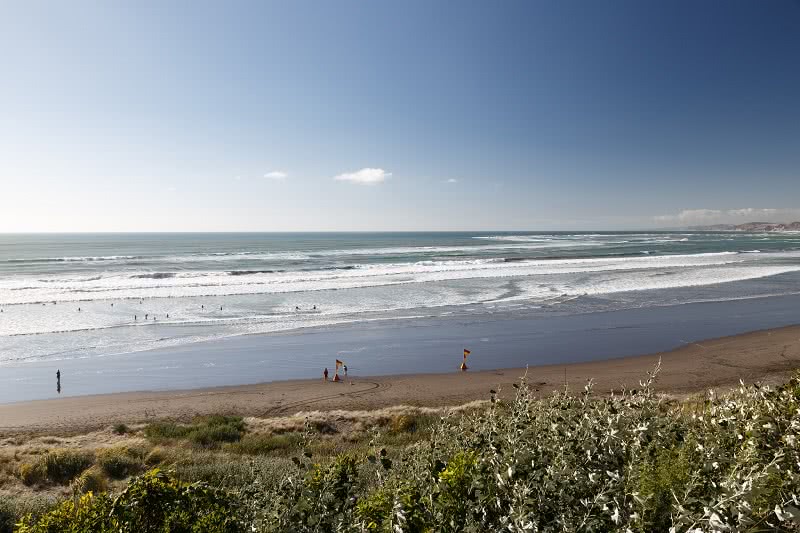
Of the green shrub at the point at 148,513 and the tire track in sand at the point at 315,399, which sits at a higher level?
the green shrub at the point at 148,513

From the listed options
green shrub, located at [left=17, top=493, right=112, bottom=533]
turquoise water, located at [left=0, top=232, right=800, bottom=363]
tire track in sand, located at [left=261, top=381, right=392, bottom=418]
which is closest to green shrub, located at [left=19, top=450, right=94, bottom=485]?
tire track in sand, located at [left=261, top=381, right=392, bottom=418]

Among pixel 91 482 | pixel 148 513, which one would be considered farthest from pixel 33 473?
pixel 148 513

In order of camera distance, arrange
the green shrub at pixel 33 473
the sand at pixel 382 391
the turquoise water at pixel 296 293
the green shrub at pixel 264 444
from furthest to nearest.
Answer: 1. the turquoise water at pixel 296 293
2. the sand at pixel 382 391
3. the green shrub at pixel 264 444
4. the green shrub at pixel 33 473

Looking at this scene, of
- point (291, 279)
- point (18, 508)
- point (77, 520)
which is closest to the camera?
point (77, 520)

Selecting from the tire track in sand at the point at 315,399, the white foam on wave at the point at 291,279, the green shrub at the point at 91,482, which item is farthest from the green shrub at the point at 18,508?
the white foam on wave at the point at 291,279

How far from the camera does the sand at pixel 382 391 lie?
15492mm

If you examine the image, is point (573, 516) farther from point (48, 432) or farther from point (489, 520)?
point (48, 432)

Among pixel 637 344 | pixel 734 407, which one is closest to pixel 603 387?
pixel 637 344

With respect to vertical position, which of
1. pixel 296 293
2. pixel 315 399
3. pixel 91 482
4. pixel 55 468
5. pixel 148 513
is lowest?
pixel 315 399

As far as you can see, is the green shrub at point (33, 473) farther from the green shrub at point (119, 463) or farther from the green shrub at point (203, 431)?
the green shrub at point (203, 431)

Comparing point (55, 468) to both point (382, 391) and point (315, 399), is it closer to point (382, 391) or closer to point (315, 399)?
point (315, 399)

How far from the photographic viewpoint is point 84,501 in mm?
3994

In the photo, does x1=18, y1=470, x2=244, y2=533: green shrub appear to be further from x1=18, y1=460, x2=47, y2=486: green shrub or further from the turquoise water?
the turquoise water

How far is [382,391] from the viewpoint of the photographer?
17.5 meters
